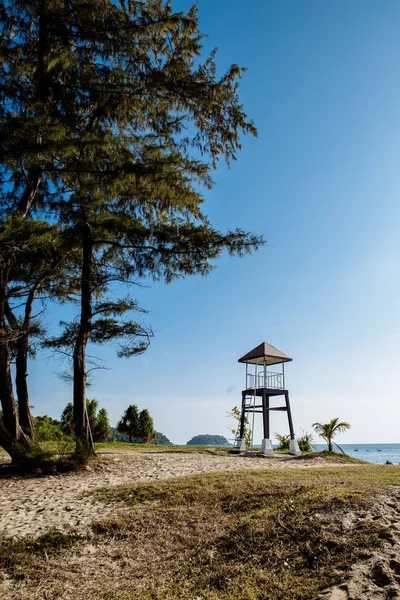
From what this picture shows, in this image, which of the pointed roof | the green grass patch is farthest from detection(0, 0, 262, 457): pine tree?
the pointed roof

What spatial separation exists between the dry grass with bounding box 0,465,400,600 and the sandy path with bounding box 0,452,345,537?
0.49m

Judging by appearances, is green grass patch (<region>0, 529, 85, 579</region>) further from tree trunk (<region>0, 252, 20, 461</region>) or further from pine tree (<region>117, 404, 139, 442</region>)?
pine tree (<region>117, 404, 139, 442</region>)

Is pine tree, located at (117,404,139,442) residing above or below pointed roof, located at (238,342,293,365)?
below

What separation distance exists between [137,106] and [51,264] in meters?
4.37

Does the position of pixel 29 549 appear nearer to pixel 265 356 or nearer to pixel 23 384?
pixel 23 384

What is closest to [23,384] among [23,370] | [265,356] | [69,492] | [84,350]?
[23,370]

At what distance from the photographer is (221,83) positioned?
995 centimetres

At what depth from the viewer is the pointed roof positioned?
18234mm

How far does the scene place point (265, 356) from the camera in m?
18.1

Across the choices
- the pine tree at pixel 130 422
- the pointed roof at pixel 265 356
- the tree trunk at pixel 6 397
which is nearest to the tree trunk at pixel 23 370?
the tree trunk at pixel 6 397

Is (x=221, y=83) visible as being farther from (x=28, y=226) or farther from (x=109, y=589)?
(x=109, y=589)

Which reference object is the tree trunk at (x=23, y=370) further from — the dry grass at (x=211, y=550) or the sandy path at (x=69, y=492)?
the dry grass at (x=211, y=550)

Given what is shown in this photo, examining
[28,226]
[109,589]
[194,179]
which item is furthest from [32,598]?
[194,179]

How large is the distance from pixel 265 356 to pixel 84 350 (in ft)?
29.5
